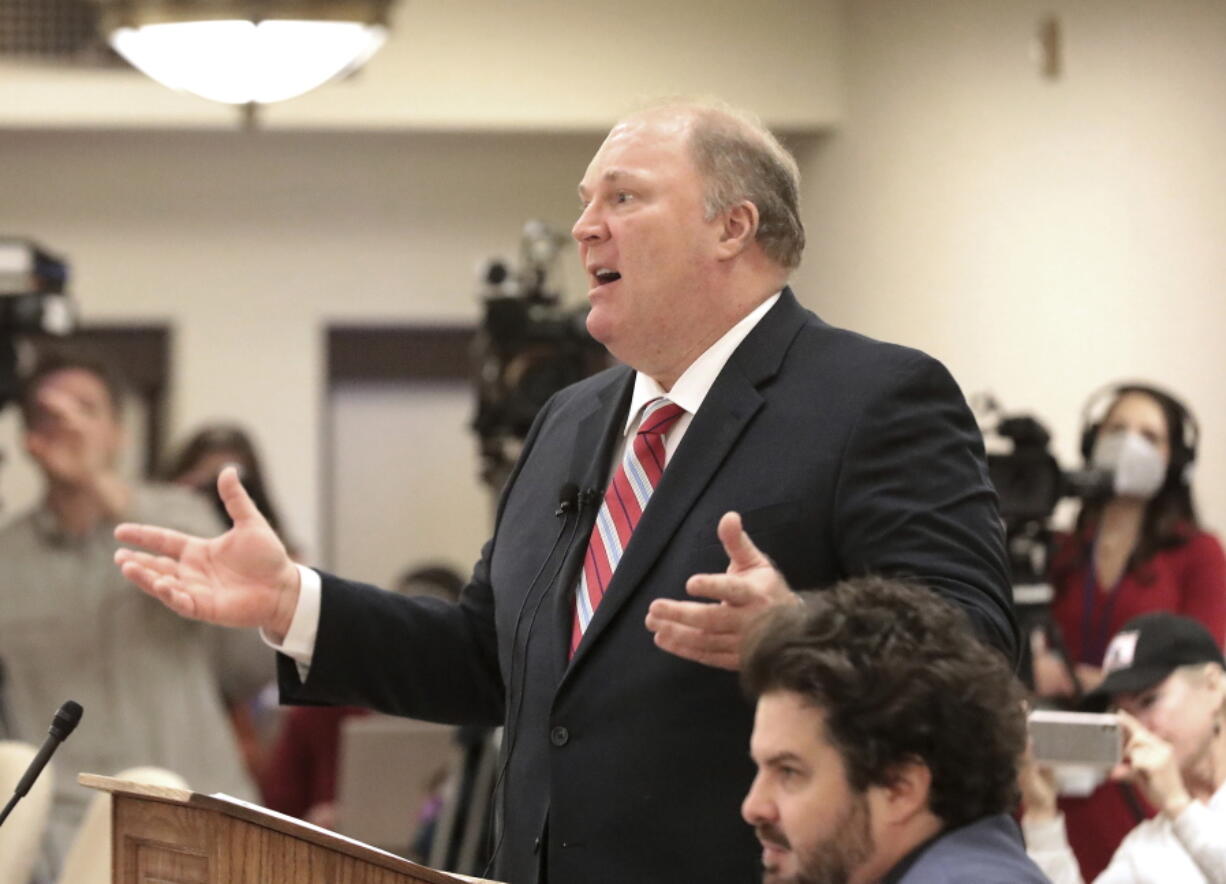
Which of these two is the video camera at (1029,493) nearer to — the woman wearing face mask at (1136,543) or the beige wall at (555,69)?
the woman wearing face mask at (1136,543)

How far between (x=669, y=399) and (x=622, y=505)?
0.43ft

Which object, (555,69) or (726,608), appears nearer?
(726,608)

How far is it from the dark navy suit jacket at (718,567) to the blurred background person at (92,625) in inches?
92.4

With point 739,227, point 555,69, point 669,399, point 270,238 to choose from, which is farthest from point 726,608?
point 270,238

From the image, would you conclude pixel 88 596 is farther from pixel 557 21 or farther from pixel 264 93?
pixel 557 21

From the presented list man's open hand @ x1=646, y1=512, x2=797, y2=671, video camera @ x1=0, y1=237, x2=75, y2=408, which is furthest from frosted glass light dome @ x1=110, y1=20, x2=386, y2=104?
man's open hand @ x1=646, y1=512, x2=797, y2=671

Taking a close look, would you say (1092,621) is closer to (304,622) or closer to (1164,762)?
(1164,762)

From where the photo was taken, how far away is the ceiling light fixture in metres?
3.47

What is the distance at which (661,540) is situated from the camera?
189 centimetres

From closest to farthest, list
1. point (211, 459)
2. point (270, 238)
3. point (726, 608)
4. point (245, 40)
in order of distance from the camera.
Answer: point (726, 608) < point (245, 40) < point (211, 459) < point (270, 238)

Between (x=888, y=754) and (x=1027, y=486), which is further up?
(x=1027, y=486)

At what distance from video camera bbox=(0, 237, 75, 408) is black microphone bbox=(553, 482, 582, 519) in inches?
112

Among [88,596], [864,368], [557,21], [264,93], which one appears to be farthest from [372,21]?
[557,21]

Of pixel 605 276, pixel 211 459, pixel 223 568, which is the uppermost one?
pixel 605 276
